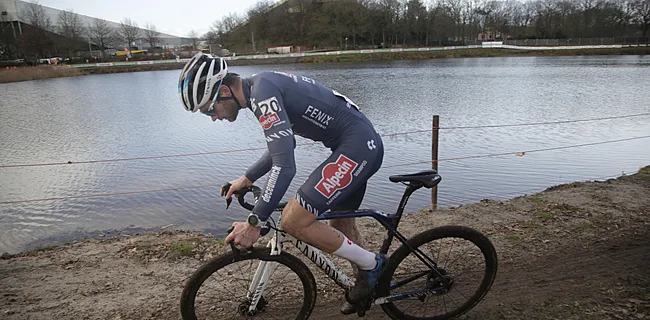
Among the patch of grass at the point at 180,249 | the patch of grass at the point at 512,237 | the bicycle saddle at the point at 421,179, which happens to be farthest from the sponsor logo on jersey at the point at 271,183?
the patch of grass at the point at 512,237

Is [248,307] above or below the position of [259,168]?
below

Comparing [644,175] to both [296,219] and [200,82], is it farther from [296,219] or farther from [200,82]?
[200,82]

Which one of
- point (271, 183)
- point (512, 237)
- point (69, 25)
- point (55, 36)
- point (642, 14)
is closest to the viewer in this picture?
point (271, 183)

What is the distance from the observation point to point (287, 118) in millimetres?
2639

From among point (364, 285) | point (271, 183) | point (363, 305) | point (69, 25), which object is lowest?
point (363, 305)

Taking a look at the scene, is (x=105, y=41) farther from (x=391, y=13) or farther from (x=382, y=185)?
(x=382, y=185)

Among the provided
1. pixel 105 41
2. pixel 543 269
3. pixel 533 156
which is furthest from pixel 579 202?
pixel 105 41

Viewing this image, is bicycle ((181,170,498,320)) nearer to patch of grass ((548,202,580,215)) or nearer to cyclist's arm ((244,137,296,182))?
cyclist's arm ((244,137,296,182))

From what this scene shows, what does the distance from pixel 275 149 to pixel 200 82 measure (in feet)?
2.33

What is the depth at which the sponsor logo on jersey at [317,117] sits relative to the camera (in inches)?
112

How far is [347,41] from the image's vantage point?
110 metres

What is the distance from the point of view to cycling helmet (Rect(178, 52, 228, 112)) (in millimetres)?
2717

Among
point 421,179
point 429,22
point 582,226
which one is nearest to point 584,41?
point 429,22

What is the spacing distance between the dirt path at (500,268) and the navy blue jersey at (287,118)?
5.40ft
